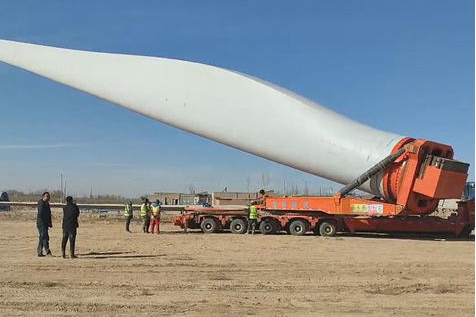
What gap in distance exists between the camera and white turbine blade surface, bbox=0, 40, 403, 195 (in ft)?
54.1

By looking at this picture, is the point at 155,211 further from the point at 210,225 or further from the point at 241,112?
the point at 241,112

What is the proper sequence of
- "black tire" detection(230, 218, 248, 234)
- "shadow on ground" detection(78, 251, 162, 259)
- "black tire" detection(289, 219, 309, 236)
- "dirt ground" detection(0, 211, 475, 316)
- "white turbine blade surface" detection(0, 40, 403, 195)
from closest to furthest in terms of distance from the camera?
"dirt ground" detection(0, 211, 475, 316), "shadow on ground" detection(78, 251, 162, 259), "white turbine blade surface" detection(0, 40, 403, 195), "black tire" detection(289, 219, 309, 236), "black tire" detection(230, 218, 248, 234)

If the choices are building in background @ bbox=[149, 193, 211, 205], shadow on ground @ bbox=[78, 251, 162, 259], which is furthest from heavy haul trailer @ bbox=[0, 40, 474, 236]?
building in background @ bbox=[149, 193, 211, 205]

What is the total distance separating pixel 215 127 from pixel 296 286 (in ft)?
30.9

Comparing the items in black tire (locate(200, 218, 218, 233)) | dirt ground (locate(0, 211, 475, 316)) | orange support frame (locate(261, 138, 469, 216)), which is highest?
orange support frame (locate(261, 138, 469, 216))

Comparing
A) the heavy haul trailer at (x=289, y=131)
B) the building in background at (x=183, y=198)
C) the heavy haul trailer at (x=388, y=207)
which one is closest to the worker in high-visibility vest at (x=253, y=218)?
the heavy haul trailer at (x=388, y=207)

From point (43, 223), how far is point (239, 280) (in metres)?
5.90

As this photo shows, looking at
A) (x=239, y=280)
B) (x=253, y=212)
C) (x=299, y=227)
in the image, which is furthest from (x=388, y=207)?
(x=239, y=280)

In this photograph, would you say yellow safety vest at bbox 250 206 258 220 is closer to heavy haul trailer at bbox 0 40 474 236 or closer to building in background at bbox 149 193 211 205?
heavy haul trailer at bbox 0 40 474 236

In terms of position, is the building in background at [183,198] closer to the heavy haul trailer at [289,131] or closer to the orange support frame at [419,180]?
the heavy haul trailer at [289,131]

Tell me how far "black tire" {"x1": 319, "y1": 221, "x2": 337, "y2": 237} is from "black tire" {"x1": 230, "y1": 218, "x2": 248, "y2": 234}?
2894 mm

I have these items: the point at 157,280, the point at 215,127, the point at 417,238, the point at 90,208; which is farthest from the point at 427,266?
the point at 90,208

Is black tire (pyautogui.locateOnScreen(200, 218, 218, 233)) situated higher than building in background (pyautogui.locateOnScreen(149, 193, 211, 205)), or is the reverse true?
building in background (pyautogui.locateOnScreen(149, 193, 211, 205))

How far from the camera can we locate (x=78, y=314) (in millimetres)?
6707
